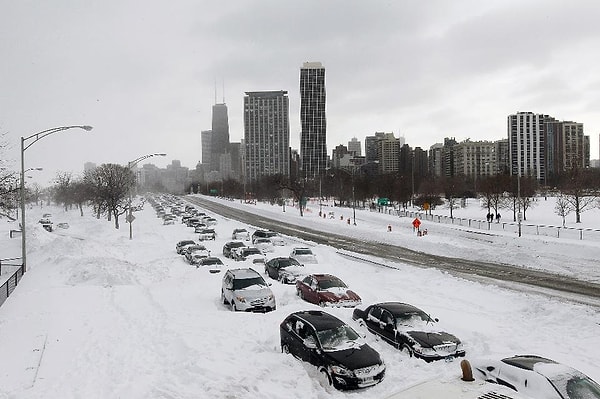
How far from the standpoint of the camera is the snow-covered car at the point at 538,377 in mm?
8289

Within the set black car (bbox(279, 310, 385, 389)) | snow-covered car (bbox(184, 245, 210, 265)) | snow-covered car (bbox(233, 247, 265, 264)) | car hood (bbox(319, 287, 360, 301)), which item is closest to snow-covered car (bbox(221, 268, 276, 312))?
car hood (bbox(319, 287, 360, 301))

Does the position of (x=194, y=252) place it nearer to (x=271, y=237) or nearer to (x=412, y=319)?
(x=271, y=237)

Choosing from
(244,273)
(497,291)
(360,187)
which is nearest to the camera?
(244,273)

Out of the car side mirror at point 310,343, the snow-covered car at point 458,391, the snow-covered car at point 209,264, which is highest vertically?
the snow-covered car at point 458,391

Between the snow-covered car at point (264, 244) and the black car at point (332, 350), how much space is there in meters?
24.1

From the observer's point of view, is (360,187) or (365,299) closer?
(365,299)

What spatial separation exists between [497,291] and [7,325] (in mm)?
19761

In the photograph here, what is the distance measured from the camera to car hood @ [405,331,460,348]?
12547 millimetres

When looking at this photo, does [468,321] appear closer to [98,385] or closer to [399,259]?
[98,385]

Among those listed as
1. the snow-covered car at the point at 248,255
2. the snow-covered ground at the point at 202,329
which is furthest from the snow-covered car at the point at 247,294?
the snow-covered car at the point at 248,255

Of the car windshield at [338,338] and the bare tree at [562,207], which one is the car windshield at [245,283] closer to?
the car windshield at [338,338]

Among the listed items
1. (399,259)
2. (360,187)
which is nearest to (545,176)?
(360,187)

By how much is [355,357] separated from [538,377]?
374cm

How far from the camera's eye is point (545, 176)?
18438 cm
